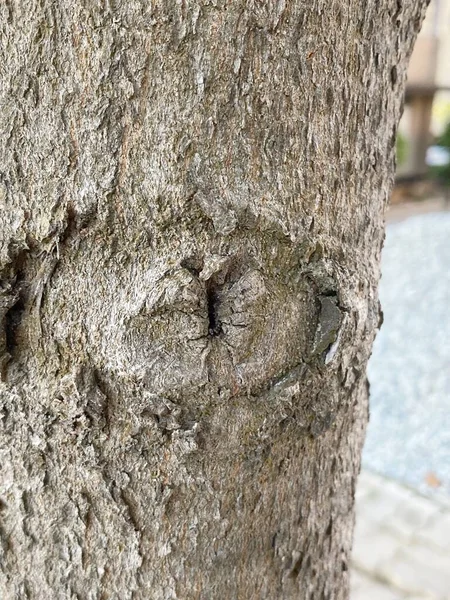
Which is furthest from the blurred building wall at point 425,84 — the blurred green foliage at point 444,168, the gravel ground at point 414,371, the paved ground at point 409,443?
the paved ground at point 409,443

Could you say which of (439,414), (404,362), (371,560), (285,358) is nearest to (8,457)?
(285,358)

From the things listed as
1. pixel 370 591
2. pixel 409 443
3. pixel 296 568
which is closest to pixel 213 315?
pixel 296 568

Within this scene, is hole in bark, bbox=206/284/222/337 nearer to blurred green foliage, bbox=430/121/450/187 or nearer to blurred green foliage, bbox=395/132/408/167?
→ blurred green foliage, bbox=395/132/408/167

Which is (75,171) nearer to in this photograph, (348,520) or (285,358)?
(285,358)

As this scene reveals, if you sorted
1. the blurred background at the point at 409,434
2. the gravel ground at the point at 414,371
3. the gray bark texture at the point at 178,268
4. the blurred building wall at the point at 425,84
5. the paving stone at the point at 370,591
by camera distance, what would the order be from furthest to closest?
the blurred building wall at the point at 425,84
the gravel ground at the point at 414,371
the blurred background at the point at 409,434
the paving stone at the point at 370,591
the gray bark texture at the point at 178,268

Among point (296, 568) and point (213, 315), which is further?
point (296, 568)

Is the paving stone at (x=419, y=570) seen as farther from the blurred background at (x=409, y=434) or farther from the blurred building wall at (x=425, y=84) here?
the blurred building wall at (x=425, y=84)

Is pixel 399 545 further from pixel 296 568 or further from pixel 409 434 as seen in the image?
pixel 296 568
